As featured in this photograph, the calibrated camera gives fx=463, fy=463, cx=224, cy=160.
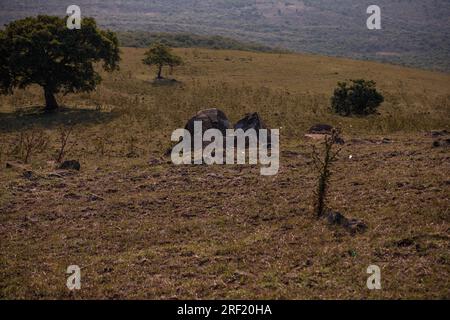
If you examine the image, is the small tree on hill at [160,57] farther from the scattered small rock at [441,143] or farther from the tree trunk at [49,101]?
the scattered small rock at [441,143]

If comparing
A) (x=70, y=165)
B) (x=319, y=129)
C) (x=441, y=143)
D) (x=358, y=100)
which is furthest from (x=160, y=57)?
(x=441, y=143)

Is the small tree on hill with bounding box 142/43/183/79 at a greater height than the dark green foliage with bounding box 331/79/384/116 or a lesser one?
greater

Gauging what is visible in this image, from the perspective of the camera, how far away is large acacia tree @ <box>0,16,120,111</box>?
1272 inches

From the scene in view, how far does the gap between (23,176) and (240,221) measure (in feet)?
32.3

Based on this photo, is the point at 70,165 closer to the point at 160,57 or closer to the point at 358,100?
the point at 358,100

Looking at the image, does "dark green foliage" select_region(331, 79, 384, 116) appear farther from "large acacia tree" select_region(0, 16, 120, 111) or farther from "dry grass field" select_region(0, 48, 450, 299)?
"large acacia tree" select_region(0, 16, 120, 111)

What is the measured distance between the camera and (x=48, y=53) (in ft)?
110

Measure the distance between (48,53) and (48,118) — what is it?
504cm

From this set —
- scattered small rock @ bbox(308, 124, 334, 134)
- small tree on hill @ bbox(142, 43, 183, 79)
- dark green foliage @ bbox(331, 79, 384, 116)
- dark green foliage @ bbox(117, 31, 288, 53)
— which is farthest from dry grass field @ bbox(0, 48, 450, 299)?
dark green foliage @ bbox(117, 31, 288, 53)

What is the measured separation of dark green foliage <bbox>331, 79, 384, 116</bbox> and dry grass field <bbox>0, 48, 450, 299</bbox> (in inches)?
251

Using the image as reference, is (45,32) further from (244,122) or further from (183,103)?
(244,122)

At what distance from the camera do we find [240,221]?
14414 mm

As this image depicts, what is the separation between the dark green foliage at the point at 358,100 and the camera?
36188 millimetres

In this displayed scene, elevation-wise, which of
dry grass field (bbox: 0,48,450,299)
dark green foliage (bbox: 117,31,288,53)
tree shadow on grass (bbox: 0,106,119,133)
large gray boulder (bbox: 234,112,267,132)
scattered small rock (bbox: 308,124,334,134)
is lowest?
dry grass field (bbox: 0,48,450,299)
